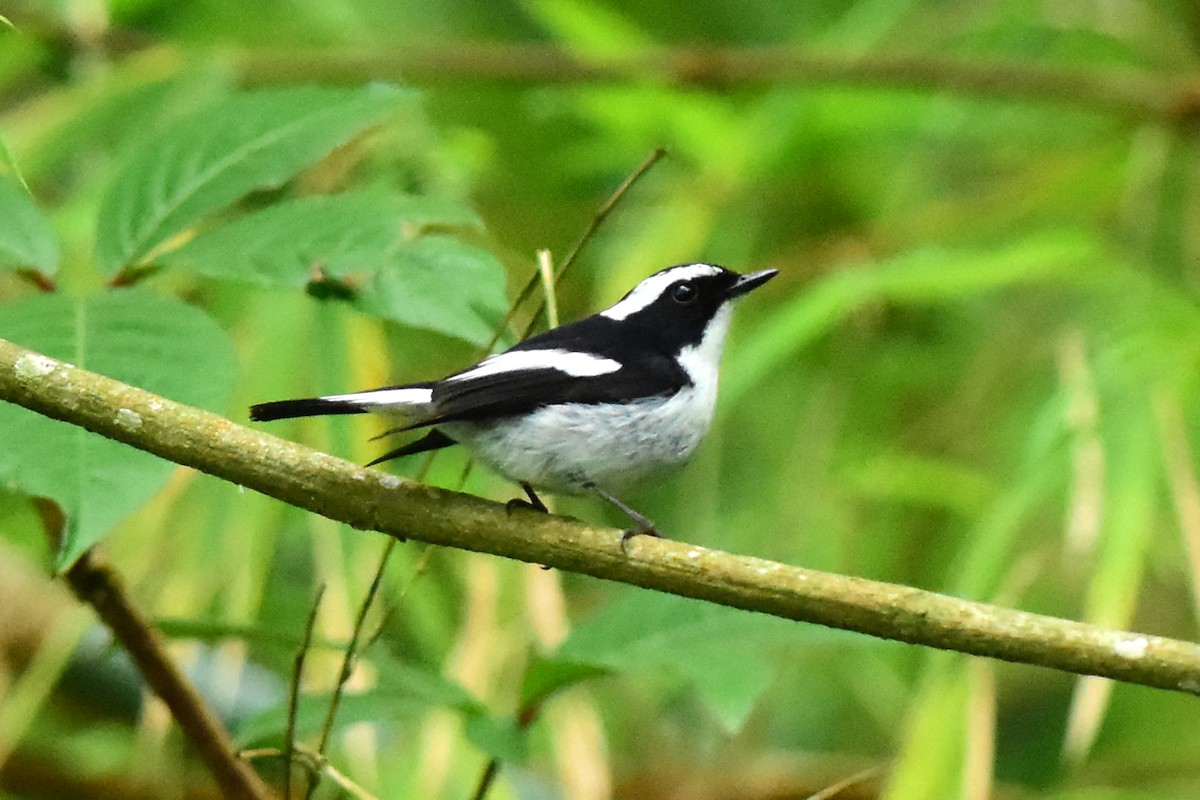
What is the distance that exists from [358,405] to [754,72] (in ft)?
6.07

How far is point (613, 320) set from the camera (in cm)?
237

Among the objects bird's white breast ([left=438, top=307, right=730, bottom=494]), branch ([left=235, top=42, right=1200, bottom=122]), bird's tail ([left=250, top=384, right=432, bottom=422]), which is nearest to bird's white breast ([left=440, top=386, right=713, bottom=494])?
bird's white breast ([left=438, top=307, right=730, bottom=494])

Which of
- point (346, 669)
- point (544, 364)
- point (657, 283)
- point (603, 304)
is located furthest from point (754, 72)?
point (346, 669)

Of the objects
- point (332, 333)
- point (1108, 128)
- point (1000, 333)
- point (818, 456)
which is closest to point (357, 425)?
point (332, 333)

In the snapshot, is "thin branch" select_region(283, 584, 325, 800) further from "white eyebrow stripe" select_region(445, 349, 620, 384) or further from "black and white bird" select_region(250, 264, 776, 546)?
"white eyebrow stripe" select_region(445, 349, 620, 384)

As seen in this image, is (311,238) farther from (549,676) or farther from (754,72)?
(754,72)

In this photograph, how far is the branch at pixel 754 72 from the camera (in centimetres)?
319

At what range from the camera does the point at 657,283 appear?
98.8 inches

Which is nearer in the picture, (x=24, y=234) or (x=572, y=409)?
(x=24, y=234)

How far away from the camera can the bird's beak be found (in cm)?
240

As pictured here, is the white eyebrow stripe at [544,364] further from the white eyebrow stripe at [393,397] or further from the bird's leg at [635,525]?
the bird's leg at [635,525]

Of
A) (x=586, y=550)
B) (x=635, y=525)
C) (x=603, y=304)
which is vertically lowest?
(x=603, y=304)

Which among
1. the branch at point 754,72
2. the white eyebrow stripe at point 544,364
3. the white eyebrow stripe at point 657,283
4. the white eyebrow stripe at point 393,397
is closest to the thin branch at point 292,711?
the white eyebrow stripe at point 393,397

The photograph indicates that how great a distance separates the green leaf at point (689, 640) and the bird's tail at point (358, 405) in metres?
0.40
